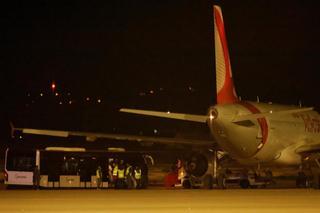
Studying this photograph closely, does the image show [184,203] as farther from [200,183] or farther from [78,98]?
[78,98]

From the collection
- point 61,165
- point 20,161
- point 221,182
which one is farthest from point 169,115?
point 20,161

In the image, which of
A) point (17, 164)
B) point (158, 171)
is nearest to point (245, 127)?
point (17, 164)

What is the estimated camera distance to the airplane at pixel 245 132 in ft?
113

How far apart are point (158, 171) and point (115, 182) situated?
799 inches

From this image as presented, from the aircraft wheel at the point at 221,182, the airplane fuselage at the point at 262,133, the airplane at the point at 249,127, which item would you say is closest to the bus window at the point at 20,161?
the airplane at the point at 249,127

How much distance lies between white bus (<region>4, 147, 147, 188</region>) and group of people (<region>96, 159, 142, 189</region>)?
0.30m

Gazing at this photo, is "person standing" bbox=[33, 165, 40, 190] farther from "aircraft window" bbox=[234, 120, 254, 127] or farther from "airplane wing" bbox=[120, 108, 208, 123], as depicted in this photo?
"aircraft window" bbox=[234, 120, 254, 127]

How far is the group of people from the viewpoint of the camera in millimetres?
35719

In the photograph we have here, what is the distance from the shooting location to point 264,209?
18.8m

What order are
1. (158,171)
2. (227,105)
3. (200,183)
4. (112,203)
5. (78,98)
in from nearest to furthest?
(112,203)
(227,105)
(200,183)
(158,171)
(78,98)

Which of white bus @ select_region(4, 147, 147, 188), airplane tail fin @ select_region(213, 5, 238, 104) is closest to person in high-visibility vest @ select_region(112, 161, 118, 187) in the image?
white bus @ select_region(4, 147, 147, 188)

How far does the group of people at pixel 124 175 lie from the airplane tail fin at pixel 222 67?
5.87m

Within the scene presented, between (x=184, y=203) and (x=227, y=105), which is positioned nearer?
(x=184, y=203)

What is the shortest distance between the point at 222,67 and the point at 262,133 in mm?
4406
